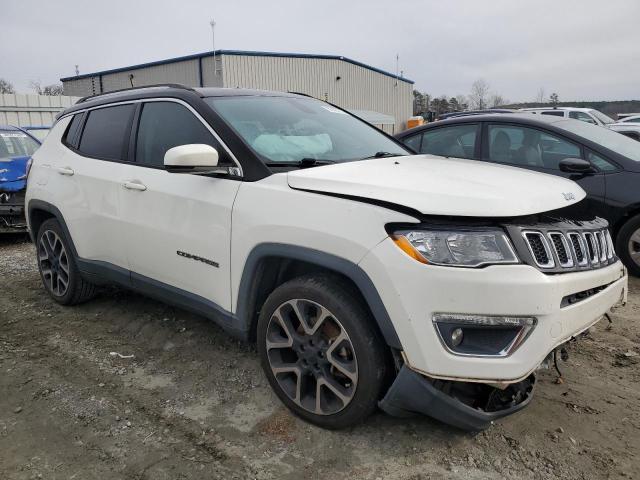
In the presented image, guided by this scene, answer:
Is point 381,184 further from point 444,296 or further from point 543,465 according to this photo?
point 543,465

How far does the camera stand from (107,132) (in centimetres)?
403

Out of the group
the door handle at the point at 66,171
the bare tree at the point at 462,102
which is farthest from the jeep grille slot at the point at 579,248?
the bare tree at the point at 462,102

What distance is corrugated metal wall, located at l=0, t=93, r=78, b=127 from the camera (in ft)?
66.6

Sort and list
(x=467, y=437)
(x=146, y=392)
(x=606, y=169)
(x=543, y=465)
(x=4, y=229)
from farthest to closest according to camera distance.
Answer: (x=4, y=229)
(x=606, y=169)
(x=146, y=392)
(x=467, y=437)
(x=543, y=465)

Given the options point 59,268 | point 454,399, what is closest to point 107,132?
point 59,268

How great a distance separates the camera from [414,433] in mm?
2697

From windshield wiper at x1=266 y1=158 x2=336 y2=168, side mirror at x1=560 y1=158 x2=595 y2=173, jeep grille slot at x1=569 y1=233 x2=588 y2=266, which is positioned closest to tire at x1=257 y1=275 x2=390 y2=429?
windshield wiper at x1=266 y1=158 x2=336 y2=168

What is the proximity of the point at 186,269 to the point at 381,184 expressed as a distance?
142cm

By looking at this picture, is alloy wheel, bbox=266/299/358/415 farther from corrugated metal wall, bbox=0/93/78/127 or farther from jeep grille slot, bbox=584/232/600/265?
corrugated metal wall, bbox=0/93/78/127

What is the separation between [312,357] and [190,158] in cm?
120

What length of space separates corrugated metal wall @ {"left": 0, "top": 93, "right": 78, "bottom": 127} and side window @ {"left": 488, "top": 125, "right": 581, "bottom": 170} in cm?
1947

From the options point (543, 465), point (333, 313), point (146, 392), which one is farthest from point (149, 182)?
point (543, 465)

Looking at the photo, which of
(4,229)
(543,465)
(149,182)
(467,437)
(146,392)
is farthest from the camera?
(4,229)

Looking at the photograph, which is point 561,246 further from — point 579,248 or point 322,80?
point 322,80
